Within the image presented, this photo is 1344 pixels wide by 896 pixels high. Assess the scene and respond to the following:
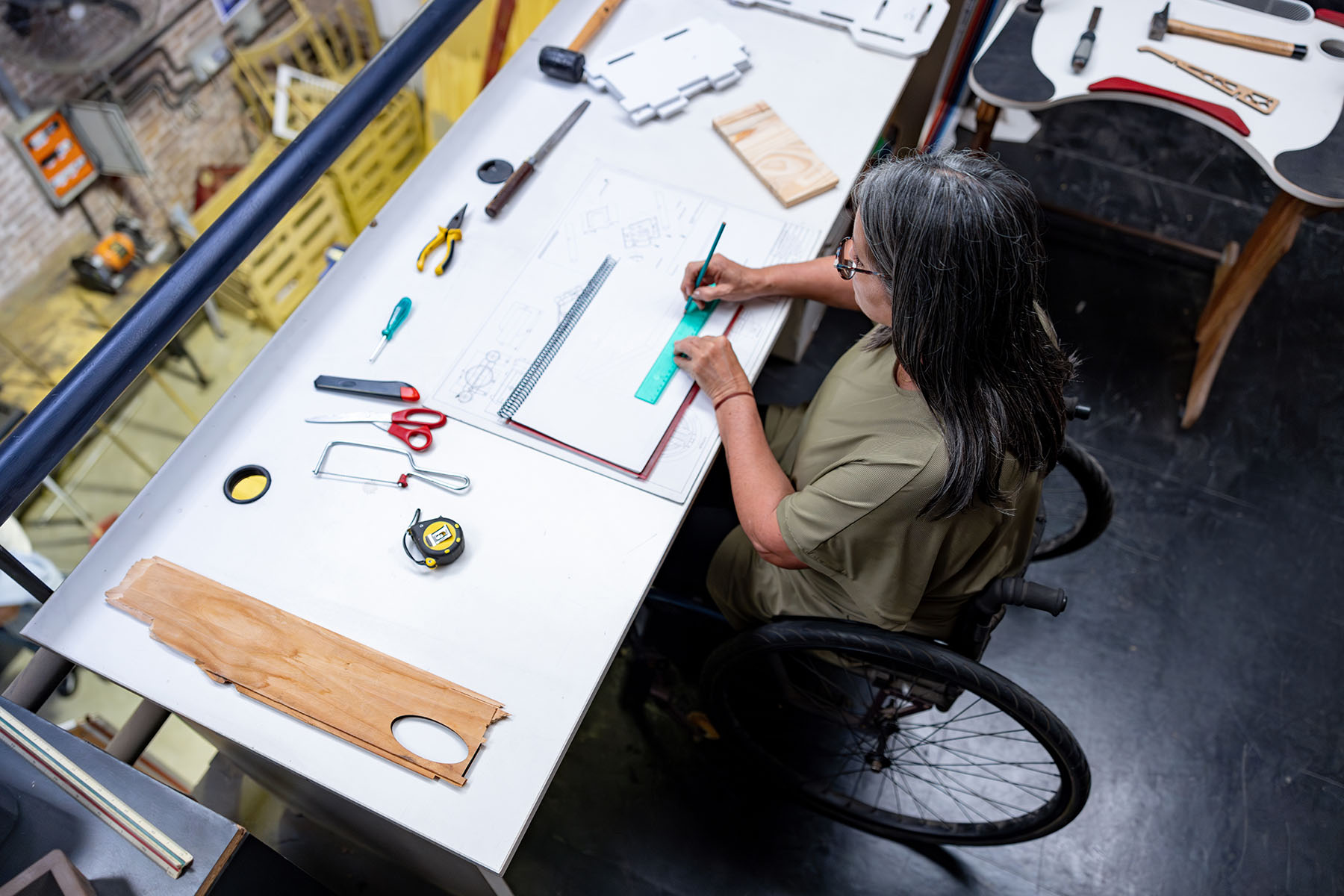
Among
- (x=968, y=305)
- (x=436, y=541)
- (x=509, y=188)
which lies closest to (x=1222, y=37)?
(x=968, y=305)

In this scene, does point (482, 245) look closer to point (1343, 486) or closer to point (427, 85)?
point (427, 85)

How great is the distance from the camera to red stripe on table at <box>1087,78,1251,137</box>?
1925 millimetres

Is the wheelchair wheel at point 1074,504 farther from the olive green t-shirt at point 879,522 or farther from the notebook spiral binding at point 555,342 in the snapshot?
the notebook spiral binding at point 555,342

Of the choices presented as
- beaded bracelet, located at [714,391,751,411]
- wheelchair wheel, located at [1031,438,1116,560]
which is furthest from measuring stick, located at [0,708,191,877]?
wheelchair wheel, located at [1031,438,1116,560]

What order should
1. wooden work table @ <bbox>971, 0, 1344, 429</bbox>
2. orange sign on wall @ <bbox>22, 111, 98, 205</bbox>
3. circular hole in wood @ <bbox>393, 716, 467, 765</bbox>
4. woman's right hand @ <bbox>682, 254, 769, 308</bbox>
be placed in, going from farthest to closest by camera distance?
orange sign on wall @ <bbox>22, 111, 98, 205</bbox> < wooden work table @ <bbox>971, 0, 1344, 429</bbox> < woman's right hand @ <bbox>682, 254, 769, 308</bbox> < circular hole in wood @ <bbox>393, 716, 467, 765</bbox>

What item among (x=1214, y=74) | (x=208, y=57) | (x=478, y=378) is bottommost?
(x=478, y=378)

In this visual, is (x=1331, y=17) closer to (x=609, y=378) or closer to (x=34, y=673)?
(x=609, y=378)

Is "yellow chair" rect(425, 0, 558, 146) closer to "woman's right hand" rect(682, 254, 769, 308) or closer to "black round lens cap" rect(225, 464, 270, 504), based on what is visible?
"woman's right hand" rect(682, 254, 769, 308)

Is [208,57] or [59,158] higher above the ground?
[208,57]

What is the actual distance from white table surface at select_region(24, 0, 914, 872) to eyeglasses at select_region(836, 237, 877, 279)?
372mm

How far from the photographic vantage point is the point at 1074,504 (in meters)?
2.25

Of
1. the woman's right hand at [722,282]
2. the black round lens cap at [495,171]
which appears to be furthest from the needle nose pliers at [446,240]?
the woman's right hand at [722,282]

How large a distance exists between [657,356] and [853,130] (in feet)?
2.15

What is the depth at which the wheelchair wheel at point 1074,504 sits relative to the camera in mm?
1639
